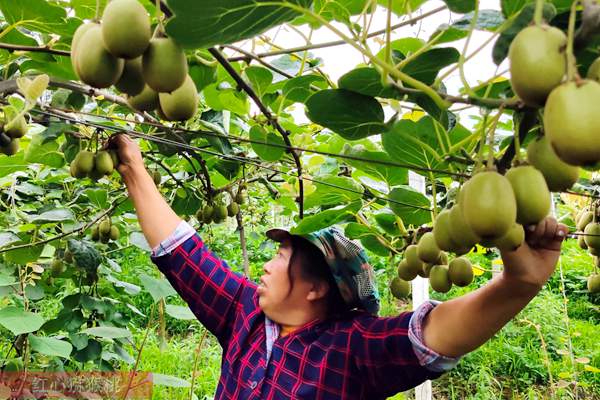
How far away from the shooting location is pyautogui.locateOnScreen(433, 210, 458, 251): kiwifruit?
0.63 m

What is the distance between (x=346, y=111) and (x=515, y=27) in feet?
1.06

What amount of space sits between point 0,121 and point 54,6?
0.28m

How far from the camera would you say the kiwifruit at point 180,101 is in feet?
1.88

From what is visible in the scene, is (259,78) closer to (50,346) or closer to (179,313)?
(179,313)

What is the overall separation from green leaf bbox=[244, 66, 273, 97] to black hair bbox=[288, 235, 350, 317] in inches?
20.9

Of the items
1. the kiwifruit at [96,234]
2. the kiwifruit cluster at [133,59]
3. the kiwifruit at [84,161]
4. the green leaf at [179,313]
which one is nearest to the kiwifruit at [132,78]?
the kiwifruit cluster at [133,59]

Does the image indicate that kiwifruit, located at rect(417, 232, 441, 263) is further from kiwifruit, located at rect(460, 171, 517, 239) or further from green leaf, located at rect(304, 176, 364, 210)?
kiwifruit, located at rect(460, 171, 517, 239)

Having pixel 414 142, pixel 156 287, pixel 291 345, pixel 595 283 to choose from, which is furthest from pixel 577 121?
pixel 156 287

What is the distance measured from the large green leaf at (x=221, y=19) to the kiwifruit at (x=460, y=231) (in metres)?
0.26

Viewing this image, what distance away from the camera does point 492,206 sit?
48 cm

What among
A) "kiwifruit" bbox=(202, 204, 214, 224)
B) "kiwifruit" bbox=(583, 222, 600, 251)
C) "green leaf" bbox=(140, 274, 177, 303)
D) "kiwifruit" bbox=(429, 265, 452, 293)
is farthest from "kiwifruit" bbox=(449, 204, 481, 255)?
"green leaf" bbox=(140, 274, 177, 303)

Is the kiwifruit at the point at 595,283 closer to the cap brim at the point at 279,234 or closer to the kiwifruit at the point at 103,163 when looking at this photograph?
the cap brim at the point at 279,234

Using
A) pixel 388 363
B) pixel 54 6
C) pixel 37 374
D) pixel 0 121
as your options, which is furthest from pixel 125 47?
pixel 37 374

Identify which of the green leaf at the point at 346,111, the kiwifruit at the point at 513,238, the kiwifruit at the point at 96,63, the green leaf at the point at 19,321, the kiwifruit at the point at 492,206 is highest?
the kiwifruit at the point at 96,63
